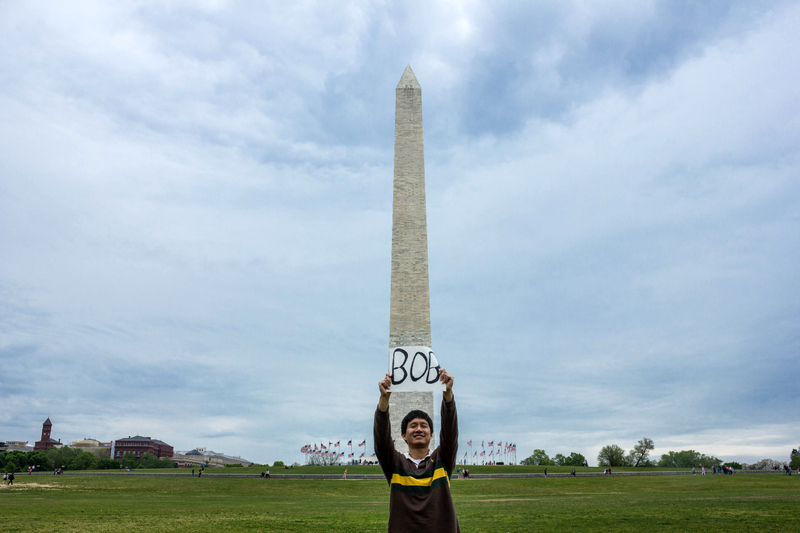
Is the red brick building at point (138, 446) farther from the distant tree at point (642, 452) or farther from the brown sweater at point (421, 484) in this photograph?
the brown sweater at point (421, 484)

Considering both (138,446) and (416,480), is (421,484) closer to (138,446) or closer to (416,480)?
(416,480)

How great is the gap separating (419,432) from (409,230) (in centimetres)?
2847

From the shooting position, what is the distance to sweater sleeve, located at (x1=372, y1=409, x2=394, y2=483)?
3.51 meters

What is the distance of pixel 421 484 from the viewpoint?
335cm

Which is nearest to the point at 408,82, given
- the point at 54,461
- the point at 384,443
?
the point at 384,443

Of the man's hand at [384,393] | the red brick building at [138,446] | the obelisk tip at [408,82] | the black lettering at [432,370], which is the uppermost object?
the obelisk tip at [408,82]

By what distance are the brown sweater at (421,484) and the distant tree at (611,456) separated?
7563cm

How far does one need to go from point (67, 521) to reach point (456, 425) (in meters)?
15.0

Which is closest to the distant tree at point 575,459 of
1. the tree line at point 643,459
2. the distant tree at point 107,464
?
the tree line at point 643,459

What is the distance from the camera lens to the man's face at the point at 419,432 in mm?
3510

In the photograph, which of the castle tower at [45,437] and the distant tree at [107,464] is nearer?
the distant tree at [107,464]

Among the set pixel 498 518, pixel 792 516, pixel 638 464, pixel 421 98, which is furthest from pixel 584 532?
pixel 638 464

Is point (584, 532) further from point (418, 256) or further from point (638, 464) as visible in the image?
point (638, 464)

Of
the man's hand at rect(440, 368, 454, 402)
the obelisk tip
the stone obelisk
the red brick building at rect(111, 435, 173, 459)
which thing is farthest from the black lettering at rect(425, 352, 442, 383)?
the red brick building at rect(111, 435, 173, 459)
